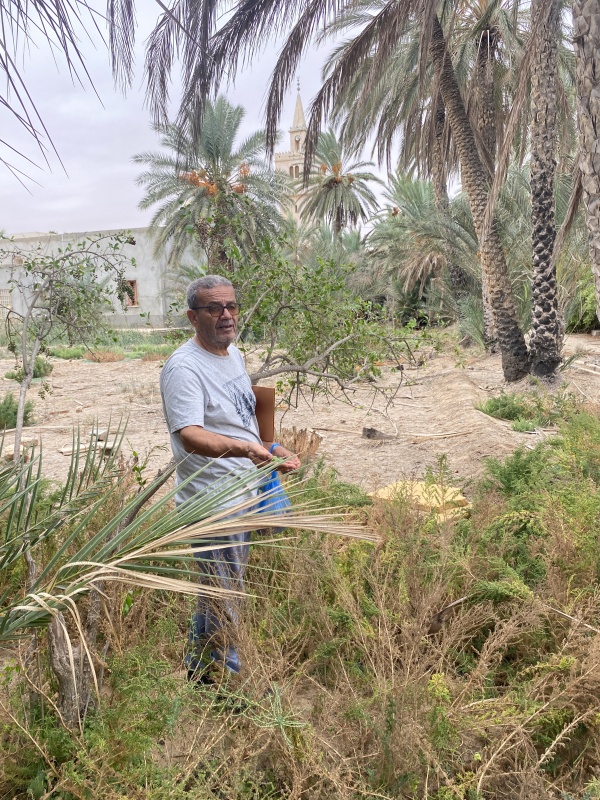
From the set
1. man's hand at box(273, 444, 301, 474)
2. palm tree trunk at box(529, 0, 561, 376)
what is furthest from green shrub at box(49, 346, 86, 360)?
man's hand at box(273, 444, 301, 474)

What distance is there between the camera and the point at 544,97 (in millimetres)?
9359

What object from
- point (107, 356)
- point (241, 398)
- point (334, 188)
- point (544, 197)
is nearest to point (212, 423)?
point (241, 398)

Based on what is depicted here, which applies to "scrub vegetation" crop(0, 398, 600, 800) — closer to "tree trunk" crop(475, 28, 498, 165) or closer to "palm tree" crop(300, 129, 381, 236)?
"tree trunk" crop(475, 28, 498, 165)

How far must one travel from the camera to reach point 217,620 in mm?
2912

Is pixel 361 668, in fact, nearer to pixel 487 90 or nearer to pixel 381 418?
pixel 381 418

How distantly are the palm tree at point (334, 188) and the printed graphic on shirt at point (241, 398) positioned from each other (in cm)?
2911

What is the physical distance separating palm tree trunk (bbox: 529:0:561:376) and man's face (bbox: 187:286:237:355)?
21.2 feet

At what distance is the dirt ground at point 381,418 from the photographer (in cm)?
701

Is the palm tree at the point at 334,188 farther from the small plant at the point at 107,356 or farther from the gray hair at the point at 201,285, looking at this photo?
the gray hair at the point at 201,285

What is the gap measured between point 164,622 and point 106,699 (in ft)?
1.83

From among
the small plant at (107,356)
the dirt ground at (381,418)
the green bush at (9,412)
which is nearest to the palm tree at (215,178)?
the small plant at (107,356)

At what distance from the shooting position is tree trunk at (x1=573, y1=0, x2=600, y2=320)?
4.47 metres

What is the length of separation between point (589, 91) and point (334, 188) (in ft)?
94.5

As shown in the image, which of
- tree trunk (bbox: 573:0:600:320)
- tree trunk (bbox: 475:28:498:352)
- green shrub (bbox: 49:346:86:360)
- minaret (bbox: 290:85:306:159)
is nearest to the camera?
tree trunk (bbox: 573:0:600:320)
